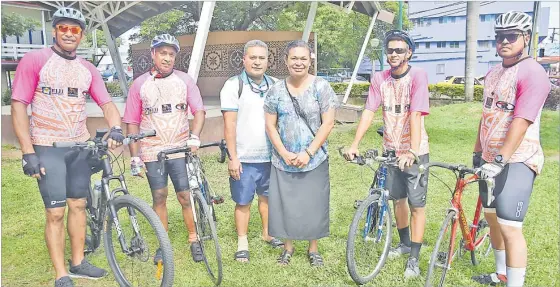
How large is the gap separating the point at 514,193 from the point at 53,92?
3.30m

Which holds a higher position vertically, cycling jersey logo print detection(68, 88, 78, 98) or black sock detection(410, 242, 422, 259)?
cycling jersey logo print detection(68, 88, 78, 98)

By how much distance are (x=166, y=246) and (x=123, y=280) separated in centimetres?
69

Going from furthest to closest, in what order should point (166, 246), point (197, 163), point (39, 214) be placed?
point (39, 214)
point (197, 163)
point (166, 246)

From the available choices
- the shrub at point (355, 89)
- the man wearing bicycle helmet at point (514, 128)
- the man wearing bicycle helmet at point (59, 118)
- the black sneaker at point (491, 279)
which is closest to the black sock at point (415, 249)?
the black sneaker at point (491, 279)

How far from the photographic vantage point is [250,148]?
374 cm

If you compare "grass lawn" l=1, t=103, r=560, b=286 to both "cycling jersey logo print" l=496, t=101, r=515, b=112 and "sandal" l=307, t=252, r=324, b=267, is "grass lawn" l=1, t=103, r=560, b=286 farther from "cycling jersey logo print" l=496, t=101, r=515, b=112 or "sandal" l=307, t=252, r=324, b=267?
"cycling jersey logo print" l=496, t=101, r=515, b=112

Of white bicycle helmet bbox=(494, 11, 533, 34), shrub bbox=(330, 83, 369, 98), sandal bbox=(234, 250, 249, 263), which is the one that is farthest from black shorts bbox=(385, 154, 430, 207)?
shrub bbox=(330, 83, 369, 98)

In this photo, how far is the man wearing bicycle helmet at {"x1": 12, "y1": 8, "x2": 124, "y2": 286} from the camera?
122 inches

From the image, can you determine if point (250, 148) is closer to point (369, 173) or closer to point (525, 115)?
point (525, 115)

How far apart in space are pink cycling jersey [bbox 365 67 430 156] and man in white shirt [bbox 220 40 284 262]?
88 centimetres

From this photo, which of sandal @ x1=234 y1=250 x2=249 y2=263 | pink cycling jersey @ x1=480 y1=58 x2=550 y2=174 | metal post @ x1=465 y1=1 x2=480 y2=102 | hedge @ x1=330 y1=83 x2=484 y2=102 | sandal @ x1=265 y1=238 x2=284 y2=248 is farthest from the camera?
hedge @ x1=330 y1=83 x2=484 y2=102

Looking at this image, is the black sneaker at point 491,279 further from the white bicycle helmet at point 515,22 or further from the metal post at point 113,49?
the metal post at point 113,49

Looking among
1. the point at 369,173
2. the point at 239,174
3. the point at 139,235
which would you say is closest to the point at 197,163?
the point at 239,174

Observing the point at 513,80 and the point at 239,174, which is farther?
the point at 239,174
